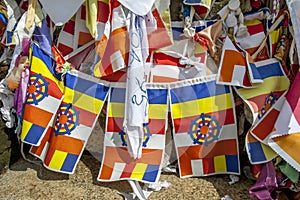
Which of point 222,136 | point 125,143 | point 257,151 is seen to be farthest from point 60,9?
point 257,151

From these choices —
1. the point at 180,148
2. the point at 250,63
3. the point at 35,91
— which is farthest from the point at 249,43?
the point at 35,91

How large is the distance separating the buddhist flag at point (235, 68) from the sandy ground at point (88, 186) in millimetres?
401

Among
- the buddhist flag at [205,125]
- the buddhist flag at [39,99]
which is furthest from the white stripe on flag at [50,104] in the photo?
the buddhist flag at [205,125]

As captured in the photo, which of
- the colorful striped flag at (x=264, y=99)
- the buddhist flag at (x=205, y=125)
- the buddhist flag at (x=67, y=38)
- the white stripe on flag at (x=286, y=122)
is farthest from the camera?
the buddhist flag at (x=67, y=38)

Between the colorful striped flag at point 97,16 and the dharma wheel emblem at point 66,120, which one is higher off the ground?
the colorful striped flag at point 97,16

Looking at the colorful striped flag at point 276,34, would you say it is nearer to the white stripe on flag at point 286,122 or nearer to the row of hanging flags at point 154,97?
the row of hanging flags at point 154,97

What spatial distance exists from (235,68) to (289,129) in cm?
34

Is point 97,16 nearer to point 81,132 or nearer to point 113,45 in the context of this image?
point 113,45

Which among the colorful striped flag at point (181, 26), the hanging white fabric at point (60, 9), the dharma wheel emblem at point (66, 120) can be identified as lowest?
the dharma wheel emblem at point (66, 120)

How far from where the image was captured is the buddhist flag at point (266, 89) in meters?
1.83

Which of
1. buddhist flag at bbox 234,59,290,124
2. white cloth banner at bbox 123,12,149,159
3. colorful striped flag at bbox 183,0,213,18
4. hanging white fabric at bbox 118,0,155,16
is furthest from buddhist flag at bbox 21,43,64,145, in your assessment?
buddhist flag at bbox 234,59,290,124

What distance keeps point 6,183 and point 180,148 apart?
744mm

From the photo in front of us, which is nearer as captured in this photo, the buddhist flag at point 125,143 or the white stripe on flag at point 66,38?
the buddhist flag at point 125,143

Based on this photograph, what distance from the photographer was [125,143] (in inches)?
75.7
